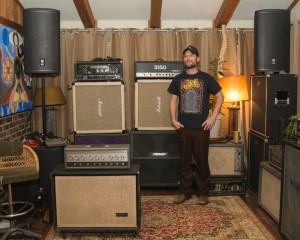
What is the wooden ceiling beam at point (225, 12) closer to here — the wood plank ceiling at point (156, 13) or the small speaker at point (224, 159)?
the wood plank ceiling at point (156, 13)

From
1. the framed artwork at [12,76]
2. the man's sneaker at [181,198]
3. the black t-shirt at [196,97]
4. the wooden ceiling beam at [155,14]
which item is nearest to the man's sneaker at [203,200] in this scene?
the man's sneaker at [181,198]

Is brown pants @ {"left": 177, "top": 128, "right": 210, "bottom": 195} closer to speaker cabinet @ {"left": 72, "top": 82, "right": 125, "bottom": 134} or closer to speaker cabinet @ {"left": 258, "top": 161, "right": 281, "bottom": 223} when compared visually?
speaker cabinet @ {"left": 258, "top": 161, "right": 281, "bottom": 223}

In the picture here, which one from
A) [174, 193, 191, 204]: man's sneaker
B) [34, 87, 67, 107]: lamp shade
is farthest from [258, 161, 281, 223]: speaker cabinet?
[34, 87, 67, 107]: lamp shade

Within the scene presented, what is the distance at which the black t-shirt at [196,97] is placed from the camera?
3.37 metres

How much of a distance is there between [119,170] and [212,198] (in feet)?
4.20

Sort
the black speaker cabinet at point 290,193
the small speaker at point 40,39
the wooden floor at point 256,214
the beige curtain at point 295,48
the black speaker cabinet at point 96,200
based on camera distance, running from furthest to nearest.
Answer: the beige curtain at point 295,48
the small speaker at point 40,39
the wooden floor at point 256,214
the black speaker cabinet at point 96,200
the black speaker cabinet at point 290,193

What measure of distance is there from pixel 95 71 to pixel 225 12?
1595 mm

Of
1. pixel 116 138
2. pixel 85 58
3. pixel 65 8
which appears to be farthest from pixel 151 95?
pixel 65 8

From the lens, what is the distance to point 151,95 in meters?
3.73

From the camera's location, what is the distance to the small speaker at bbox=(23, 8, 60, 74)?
341 centimetres

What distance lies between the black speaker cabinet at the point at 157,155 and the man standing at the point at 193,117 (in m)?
0.30

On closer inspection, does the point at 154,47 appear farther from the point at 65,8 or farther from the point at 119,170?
the point at 119,170

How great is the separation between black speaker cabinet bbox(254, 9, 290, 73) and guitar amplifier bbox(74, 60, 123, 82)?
4.51 ft

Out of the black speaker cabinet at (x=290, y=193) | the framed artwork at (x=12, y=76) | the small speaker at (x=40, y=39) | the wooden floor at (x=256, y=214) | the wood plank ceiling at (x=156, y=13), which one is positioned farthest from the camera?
the wood plank ceiling at (x=156, y=13)
